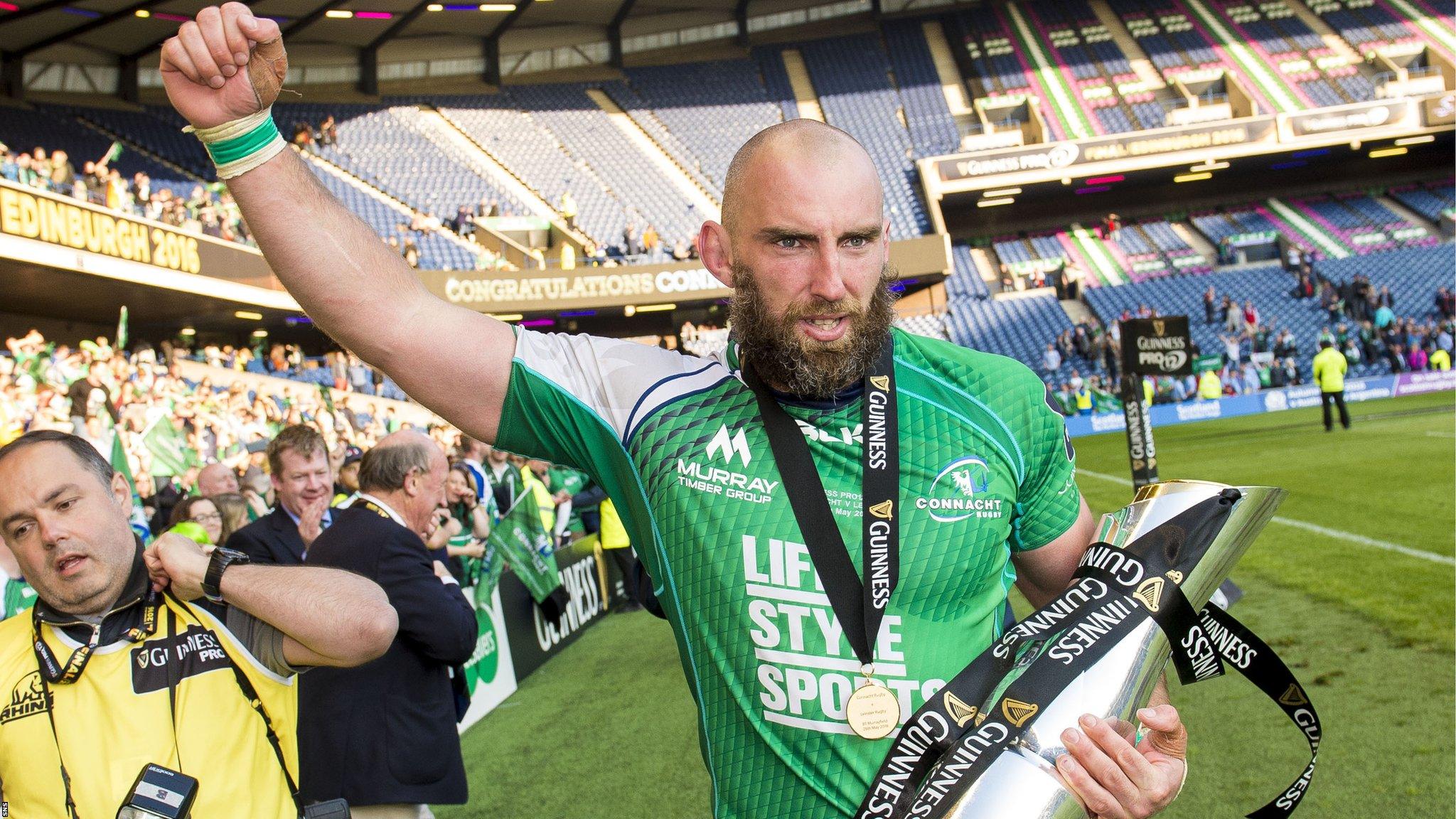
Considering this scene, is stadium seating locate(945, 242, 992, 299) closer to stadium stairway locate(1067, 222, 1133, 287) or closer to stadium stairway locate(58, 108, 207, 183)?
stadium stairway locate(1067, 222, 1133, 287)

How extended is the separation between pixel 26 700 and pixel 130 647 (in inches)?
8.6

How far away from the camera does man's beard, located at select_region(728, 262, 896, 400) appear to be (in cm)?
178

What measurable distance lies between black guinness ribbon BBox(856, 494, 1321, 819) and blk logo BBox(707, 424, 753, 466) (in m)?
0.50

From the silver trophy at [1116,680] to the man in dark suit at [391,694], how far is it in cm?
281

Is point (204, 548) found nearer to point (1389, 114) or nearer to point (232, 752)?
point (232, 752)

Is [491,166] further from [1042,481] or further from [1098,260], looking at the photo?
[1042,481]

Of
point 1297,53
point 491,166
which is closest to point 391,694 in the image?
point 491,166

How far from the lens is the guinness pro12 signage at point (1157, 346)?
29.9 ft

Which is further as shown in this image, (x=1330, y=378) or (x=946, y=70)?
(x=946, y=70)

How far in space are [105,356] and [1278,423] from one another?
2121 cm

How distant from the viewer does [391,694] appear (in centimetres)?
387

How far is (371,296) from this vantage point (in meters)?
1.61

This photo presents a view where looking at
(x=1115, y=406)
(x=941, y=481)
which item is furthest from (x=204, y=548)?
(x=1115, y=406)

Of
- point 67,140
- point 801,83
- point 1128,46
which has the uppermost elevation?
point 1128,46
